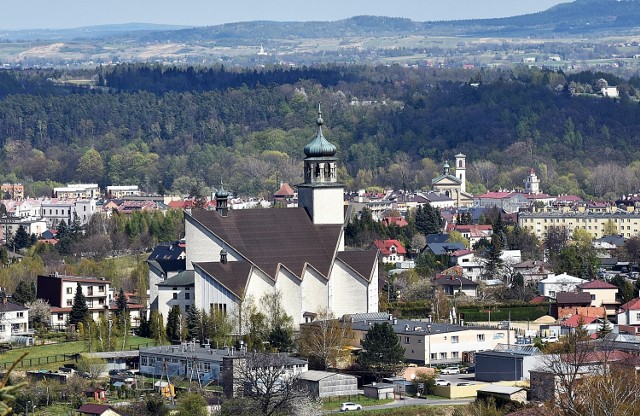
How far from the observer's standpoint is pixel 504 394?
36188 millimetres

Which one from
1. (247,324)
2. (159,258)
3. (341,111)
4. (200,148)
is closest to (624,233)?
(159,258)

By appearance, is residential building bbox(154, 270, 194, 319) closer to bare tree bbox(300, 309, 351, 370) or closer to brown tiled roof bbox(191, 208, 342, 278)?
brown tiled roof bbox(191, 208, 342, 278)

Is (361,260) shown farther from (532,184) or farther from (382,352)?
(532,184)

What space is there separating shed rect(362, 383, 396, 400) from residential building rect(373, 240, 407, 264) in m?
23.4

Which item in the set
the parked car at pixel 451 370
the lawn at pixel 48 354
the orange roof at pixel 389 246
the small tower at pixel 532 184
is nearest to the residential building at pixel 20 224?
the orange roof at pixel 389 246

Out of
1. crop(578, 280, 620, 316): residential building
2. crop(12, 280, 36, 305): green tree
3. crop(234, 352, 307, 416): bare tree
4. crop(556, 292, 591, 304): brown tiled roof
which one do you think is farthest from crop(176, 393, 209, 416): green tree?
crop(578, 280, 620, 316): residential building

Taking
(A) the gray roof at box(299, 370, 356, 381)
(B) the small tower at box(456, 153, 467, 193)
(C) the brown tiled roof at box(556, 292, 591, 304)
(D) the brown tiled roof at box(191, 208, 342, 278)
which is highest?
(B) the small tower at box(456, 153, 467, 193)

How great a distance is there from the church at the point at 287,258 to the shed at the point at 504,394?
10.3 m

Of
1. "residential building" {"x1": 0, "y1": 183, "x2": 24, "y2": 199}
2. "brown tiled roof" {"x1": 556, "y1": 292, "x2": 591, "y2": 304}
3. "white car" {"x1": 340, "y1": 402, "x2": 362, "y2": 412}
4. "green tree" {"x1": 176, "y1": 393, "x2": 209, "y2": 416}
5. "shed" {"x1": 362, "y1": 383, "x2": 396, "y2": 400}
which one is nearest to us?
"green tree" {"x1": 176, "y1": 393, "x2": 209, "y2": 416}

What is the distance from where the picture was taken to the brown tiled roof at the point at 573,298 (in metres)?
49.7

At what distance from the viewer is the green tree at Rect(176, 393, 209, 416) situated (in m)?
34.3

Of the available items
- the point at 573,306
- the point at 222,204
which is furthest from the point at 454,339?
the point at 222,204

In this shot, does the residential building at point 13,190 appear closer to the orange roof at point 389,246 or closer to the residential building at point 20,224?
the residential building at point 20,224

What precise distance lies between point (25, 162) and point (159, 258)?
71.8 m
